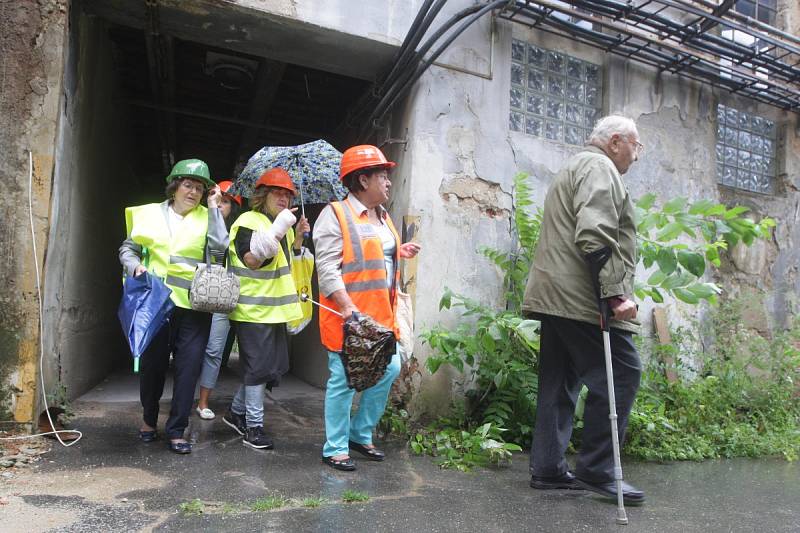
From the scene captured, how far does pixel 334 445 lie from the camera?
3.69m

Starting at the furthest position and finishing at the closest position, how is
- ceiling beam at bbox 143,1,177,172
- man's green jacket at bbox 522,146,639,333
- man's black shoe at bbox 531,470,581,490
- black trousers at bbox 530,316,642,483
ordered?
ceiling beam at bbox 143,1,177,172 < man's black shoe at bbox 531,470,581,490 < black trousers at bbox 530,316,642,483 < man's green jacket at bbox 522,146,639,333

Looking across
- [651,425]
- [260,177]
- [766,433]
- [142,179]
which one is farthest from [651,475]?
[142,179]

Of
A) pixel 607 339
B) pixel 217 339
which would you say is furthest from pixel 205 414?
pixel 607 339

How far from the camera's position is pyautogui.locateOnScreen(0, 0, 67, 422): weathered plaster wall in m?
3.89

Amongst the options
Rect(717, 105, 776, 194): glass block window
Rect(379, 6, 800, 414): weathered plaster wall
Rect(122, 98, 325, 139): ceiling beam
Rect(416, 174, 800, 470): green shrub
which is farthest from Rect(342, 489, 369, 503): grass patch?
Rect(717, 105, 776, 194): glass block window

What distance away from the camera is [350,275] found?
12.1 feet

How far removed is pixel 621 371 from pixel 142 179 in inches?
392

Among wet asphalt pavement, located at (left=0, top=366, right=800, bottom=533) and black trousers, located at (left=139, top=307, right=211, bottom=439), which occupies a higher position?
black trousers, located at (left=139, top=307, right=211, bottom=439)

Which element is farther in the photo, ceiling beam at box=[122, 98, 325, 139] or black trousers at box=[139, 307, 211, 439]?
ceiling beam at box=[122, 98, 325, 139]

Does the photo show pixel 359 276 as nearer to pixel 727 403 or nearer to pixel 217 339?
pixel 217 339

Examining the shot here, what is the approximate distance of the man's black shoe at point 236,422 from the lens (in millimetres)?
4371

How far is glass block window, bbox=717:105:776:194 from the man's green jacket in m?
3.92

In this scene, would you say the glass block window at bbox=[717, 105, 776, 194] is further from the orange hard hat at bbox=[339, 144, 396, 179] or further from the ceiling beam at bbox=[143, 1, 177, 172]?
the ceiling beam at bbox=[143, 1, 177, 172]

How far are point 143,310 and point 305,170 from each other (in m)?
1.40
